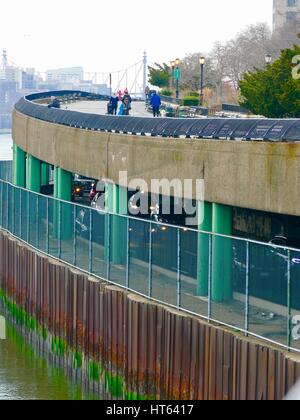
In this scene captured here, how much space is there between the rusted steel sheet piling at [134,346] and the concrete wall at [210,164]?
9.06ft

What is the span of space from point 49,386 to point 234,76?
110m

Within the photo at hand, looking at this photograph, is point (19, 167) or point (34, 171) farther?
point (19, 167)

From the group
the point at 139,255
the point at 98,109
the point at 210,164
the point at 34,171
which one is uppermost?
the point at 210,164

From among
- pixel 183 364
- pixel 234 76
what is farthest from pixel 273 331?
pixel 234 76

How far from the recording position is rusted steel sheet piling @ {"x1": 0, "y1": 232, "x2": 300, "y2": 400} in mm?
21984

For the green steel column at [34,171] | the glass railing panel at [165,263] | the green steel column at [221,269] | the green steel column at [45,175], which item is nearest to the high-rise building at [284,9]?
the green steel column at [45,175]

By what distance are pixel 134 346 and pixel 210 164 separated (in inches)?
166

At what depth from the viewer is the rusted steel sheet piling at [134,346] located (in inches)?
866

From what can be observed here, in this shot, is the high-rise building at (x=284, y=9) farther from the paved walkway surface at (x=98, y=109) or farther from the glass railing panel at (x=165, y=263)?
the glass railing panel at (x=165, y=263)

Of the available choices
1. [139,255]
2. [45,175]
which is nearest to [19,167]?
[45,175]

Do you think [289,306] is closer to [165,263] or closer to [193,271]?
[193,271]

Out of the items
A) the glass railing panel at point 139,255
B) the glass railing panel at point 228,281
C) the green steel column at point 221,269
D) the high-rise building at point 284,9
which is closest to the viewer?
the glass railing panel at point 228,281

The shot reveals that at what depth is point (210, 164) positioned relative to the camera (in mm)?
28750
